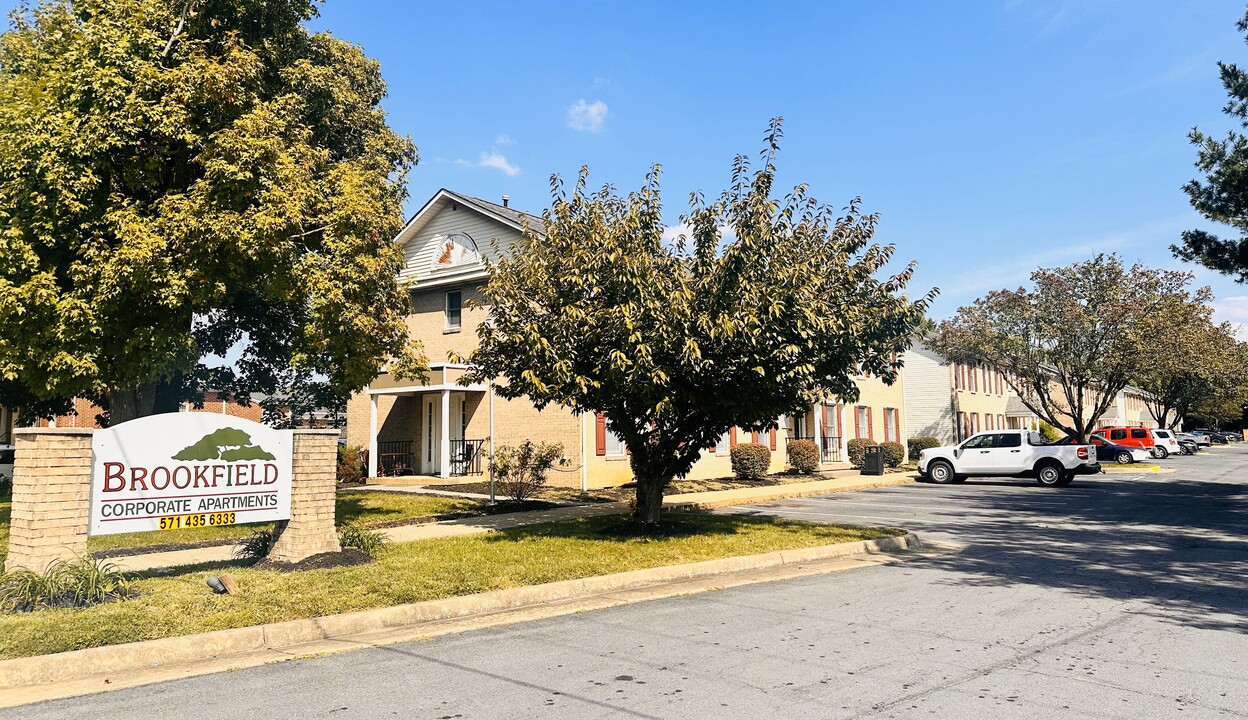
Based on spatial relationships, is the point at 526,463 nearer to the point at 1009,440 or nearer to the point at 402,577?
the point at 402,577

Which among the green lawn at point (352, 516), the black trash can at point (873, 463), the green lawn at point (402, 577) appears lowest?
the green lawn at point (402, 577)

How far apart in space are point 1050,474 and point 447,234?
2029 cm

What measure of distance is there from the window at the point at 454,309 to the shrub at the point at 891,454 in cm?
1896

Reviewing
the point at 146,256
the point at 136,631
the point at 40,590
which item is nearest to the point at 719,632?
→ the point at 136,631

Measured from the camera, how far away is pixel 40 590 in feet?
24.3

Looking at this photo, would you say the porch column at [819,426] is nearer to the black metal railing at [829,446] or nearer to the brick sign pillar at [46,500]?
the black metal railing at [829,446]

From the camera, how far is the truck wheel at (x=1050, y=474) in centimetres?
2670

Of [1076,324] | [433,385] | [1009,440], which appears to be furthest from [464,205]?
[1076,324]

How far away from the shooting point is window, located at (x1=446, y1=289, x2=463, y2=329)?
977 inches

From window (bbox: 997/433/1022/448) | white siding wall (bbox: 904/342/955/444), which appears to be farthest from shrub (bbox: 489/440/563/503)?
white siding wall (bbox: 904/342/955/444)

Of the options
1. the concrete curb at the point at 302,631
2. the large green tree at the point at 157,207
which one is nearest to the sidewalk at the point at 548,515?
the large green tree at the point at 157,207

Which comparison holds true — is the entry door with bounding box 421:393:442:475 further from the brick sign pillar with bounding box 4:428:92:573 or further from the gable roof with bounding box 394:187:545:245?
the brick sign pillar with bounding box 4:428:92:573

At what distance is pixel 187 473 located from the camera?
8883mm

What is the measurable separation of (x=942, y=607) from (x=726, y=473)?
59.1 feet
